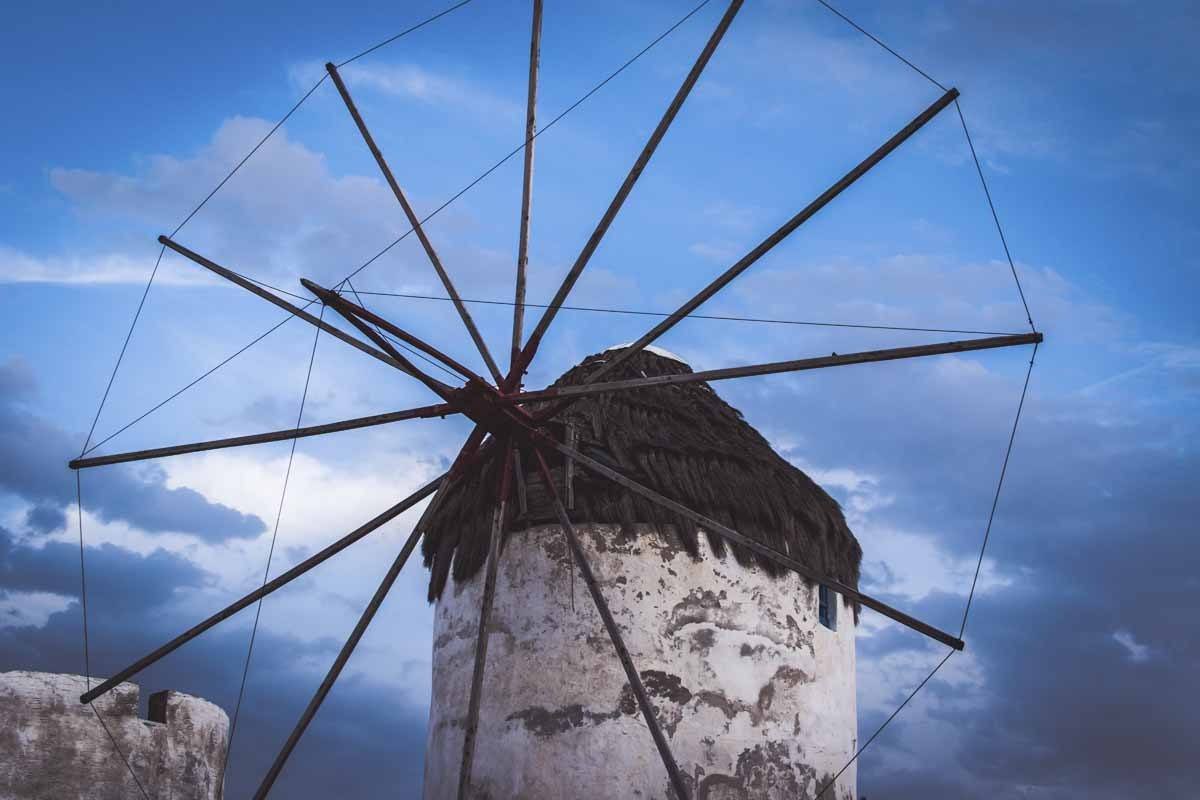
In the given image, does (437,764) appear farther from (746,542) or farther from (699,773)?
(746,542)

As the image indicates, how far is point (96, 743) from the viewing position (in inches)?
348

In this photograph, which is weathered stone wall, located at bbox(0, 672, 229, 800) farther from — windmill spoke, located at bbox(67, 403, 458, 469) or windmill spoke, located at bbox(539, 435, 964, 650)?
windmill spoke, located at bbox(539, 435, 964, 650)

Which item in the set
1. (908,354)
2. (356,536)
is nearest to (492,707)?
(356,536)

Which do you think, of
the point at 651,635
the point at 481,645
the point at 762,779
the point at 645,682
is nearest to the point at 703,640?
the point at 651,635

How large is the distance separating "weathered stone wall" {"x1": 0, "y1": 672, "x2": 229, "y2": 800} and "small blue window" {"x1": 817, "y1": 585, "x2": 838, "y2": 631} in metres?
4.79

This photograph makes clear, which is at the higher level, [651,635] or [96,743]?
[651,635]

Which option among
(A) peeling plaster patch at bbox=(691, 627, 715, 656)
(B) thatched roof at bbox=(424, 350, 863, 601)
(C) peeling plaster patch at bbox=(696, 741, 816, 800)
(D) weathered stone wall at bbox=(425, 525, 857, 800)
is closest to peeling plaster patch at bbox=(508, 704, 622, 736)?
(D) weathered stone wall at bbox=(425, 525, 857, 800)

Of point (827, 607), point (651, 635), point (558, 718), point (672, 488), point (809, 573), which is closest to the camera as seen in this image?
point (809, 573)

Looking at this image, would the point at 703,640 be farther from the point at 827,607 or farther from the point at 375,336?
the point at 375,336

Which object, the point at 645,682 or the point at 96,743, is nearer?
the point at 96,743

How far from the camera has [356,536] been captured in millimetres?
8719

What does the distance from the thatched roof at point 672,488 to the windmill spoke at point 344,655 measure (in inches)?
49.1

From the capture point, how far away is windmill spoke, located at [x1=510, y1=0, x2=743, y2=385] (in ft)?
28.7

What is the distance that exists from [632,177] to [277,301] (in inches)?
101
